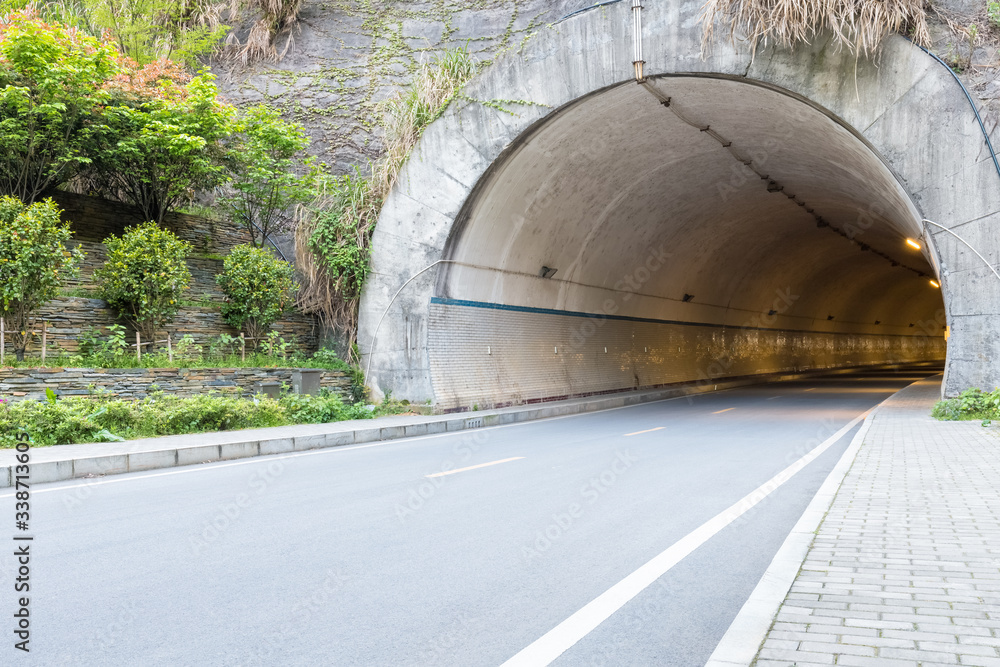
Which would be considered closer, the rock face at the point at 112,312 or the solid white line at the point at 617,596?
the solid white line at the point at 617,596

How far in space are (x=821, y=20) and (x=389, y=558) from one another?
12396 millimetres

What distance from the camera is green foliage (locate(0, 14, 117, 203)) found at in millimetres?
15977

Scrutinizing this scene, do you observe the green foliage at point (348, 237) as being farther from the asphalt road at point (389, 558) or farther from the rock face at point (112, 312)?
the asphalt road at point (389, 558)

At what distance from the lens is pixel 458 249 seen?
17.0m

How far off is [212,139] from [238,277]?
394 cm

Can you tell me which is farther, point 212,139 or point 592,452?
point 212,139

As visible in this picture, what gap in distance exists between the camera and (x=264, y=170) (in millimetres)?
20344

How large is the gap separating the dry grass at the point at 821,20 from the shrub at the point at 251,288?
10.9 metres

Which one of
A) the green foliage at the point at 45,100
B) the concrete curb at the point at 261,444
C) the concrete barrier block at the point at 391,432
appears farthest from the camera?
the green foliage at the point at 45,100

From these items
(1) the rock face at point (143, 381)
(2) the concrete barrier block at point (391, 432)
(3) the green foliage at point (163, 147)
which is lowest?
(2) the concrete barrier block at point (391, 432)

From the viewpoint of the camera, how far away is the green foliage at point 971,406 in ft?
41.0

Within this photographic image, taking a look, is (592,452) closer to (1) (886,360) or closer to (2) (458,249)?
(2) (458,249)

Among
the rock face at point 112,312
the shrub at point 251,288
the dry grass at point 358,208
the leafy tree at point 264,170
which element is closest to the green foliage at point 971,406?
the dry grass at point 358,208

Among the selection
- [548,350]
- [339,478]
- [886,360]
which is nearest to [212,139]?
[548,350]
